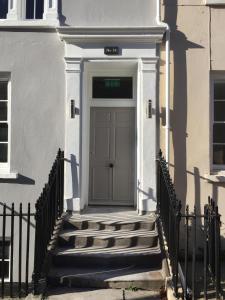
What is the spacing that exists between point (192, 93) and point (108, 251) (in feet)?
11.3

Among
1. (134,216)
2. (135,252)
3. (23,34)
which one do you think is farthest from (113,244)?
(23,34)

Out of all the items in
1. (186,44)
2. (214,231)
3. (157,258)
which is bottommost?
(157,258)

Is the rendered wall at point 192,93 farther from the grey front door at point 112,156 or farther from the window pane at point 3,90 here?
the window pane at point 3,90

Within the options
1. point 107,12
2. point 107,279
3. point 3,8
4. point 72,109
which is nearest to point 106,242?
point 107,279

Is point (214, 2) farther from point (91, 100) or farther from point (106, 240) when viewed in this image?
point (106, 240)

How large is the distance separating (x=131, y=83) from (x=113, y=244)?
351 cm

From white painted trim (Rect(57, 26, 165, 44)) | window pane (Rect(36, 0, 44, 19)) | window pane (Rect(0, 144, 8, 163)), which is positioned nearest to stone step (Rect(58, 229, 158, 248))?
window pane (Rect(0, 144, 8, 163))

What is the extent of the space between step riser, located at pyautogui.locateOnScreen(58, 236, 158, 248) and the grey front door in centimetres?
210

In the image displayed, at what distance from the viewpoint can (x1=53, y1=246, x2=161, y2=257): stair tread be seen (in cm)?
699

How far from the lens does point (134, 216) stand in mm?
8445

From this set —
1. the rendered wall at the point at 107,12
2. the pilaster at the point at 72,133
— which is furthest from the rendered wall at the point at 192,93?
the pilaster at the point at 72,133

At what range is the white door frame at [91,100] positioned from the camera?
8.95 meters

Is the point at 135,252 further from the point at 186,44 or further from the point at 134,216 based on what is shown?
the point at 186,44

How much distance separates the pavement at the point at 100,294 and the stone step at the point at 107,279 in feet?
0.33
